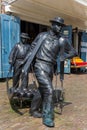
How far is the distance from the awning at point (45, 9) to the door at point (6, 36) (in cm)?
45

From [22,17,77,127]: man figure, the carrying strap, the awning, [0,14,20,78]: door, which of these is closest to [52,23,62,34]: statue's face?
[22,17,77,127]: man figure

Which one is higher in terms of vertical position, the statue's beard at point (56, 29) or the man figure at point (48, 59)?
the statue's beard at point (56, 29)

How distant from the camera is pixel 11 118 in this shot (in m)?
5.76

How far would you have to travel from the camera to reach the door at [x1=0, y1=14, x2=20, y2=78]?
1070 centimetres

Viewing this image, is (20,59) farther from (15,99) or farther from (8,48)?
(8,48)

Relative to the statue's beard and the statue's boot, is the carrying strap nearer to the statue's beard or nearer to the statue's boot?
the statue's beard

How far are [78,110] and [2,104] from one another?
1878mm

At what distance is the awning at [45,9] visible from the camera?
11281 millimetres

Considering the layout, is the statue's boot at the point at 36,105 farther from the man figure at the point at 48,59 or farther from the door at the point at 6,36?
the door at the point at 6,36

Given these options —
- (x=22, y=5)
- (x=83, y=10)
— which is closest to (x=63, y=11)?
(x=83, y=10)

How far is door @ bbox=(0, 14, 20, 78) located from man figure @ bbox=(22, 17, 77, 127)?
514 cm

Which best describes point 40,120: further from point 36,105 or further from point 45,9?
point 45,9

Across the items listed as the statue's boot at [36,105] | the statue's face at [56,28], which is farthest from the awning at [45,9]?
the statue's boot at [36,105]

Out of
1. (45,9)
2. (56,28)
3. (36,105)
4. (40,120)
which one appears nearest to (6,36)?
(45,9)
